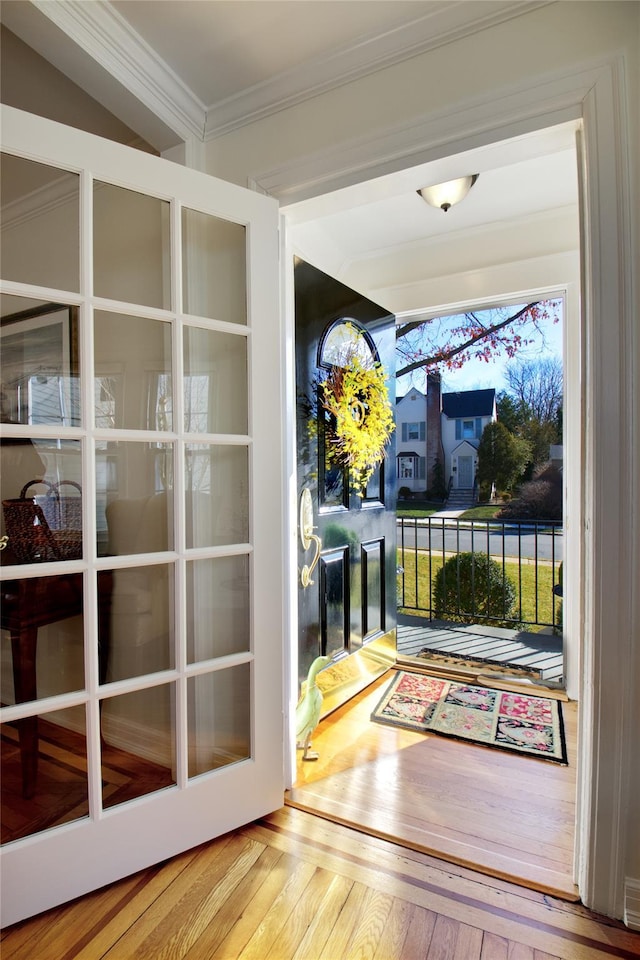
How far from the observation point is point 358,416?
2662 mm

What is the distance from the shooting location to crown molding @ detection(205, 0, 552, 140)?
1.45 metres

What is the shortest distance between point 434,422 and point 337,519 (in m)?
1.26

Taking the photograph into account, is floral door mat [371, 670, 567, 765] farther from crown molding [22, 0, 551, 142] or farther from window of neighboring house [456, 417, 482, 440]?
crown molding [22, 0, 551, 142]

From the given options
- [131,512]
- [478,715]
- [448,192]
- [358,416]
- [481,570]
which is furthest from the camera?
[481,570]

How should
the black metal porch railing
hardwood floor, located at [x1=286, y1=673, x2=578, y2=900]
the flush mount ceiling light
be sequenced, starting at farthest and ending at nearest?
the black metal porch railing, the flush mount ceiling light, hardwood floor, located at [x1=286, y1=673, x2=578, y2=900]

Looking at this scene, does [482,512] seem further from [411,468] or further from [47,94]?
[47,94]

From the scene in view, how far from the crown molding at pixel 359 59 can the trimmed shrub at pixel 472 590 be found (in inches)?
109

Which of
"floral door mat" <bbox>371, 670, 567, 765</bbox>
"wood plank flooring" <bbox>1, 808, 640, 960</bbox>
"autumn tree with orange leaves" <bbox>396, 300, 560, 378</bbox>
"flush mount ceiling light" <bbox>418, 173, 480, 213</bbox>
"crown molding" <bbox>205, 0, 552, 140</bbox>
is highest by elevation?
"crown molding" <bbox>205, 0, 552, 140</bbox>

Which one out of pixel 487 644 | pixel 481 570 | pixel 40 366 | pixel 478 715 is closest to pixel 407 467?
pixel 481 570

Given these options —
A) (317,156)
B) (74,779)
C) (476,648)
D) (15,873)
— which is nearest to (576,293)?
(317,156)

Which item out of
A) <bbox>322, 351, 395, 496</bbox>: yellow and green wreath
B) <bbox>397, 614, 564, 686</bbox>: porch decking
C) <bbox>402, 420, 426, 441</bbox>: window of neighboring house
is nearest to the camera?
<bbox>322, 351, 395, 496</bbox>: yellow and green wreath

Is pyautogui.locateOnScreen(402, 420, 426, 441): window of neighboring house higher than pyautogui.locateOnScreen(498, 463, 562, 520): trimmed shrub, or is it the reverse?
pyautogui.locateOnScreen(402, 420, 426, 441): window of neighboring house

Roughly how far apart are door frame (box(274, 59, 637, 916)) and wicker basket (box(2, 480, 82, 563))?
1.46 m

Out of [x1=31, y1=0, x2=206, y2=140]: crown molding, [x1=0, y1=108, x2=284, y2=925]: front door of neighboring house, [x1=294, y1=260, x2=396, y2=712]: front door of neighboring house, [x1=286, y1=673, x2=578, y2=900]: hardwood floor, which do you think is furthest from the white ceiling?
[x1=286, y1=673, x2=578, y2=900]: hardwood floor
